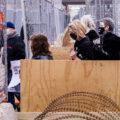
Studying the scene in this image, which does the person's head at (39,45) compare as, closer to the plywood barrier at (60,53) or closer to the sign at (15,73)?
the sign at (15,73)

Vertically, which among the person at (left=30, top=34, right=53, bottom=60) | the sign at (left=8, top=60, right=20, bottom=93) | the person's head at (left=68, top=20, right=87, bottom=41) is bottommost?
the sign at (left=8, top=60, right=20, bottom=93)

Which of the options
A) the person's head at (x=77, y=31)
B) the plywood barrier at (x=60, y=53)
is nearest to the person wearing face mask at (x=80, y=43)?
the person's head at (x=77, y=31)

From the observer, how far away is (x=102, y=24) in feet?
14.9

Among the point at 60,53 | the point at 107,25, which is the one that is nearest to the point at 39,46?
the point at 107,25

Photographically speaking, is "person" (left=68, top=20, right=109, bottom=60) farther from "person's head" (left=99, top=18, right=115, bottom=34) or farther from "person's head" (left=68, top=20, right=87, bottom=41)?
"person's head" (left=99, top=18, right=115, bottom=34)

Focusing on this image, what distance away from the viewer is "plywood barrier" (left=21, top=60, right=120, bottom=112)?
334 centimetres

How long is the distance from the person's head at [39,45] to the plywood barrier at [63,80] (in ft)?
3.06

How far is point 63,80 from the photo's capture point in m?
3.38

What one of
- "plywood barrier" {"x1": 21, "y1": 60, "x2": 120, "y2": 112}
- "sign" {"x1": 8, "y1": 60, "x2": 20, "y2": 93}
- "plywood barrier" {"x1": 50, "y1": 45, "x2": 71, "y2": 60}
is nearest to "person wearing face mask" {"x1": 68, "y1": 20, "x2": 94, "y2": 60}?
"plywood barrier" {"x1": 21, "y1": 60, "x2": 120, "y2": 112}

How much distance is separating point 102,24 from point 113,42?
3.56 ft

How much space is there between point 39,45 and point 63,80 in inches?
45.3

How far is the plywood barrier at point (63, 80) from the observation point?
334cm

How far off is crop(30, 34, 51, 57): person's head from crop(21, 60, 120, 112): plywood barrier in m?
0.93

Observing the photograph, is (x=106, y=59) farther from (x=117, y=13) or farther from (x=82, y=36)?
(x=117, y=13)
